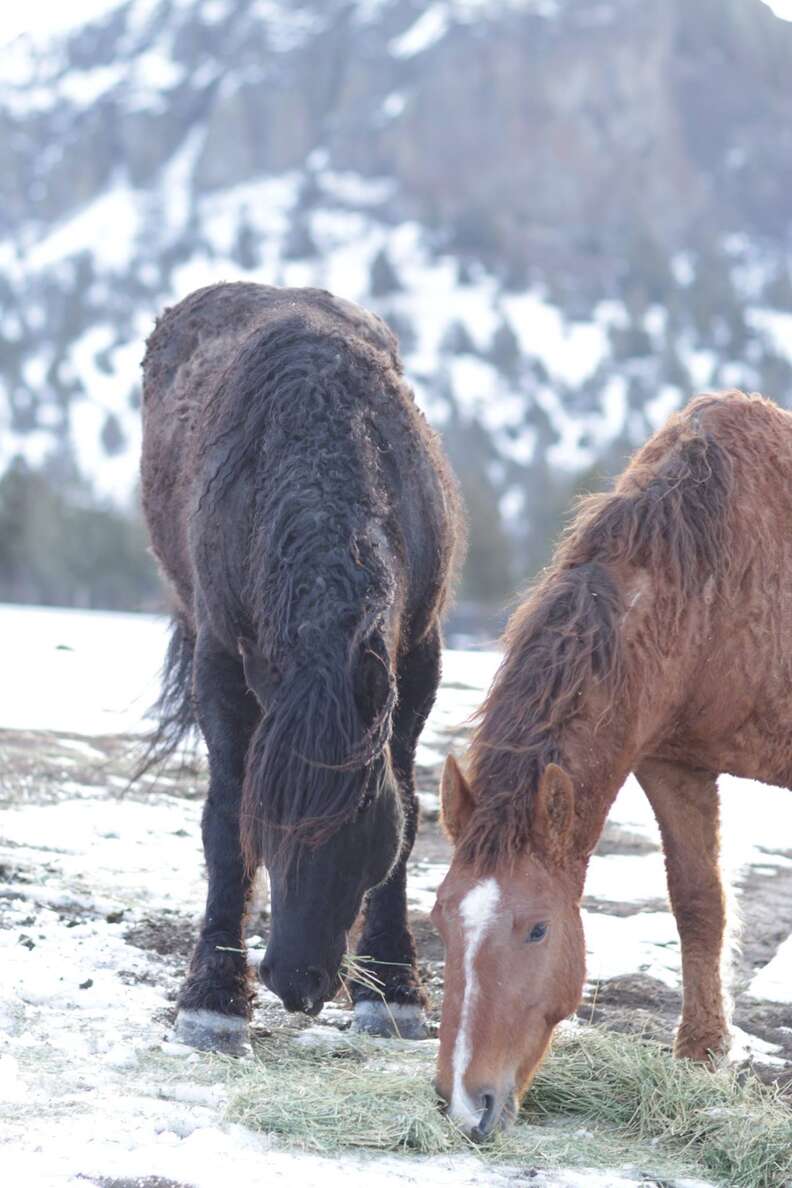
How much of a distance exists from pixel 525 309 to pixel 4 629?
101285mm

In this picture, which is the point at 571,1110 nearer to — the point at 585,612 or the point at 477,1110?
the point at 477,1110

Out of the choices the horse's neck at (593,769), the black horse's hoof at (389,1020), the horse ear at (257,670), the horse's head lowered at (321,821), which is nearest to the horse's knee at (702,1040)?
the black horse's hoof at (389,1020)

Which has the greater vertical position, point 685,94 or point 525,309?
point 685,94

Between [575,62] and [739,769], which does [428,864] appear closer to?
[739,769]

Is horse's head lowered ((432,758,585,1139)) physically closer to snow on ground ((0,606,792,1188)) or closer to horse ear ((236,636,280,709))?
snow on ground ((0,606,792,1188))

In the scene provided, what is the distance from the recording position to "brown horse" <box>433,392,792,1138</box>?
130 inches

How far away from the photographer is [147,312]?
4370 inches

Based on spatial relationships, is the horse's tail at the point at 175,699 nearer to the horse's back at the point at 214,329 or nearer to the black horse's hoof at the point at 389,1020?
the horse's back at the point at 214,329

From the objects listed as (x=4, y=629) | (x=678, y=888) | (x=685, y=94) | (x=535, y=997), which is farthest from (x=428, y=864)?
(x=685, y=94)

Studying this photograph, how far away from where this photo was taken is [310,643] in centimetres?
382

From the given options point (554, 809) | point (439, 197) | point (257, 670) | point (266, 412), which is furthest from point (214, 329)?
point (439, 197)

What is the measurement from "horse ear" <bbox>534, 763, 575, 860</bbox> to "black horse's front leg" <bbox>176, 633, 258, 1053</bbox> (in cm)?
130

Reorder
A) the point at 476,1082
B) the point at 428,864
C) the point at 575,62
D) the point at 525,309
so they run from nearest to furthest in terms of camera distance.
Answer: the point at 476,1082, the point at 428,864, the point at 525,309, the point at 575,62

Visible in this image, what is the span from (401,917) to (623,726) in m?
1.47
